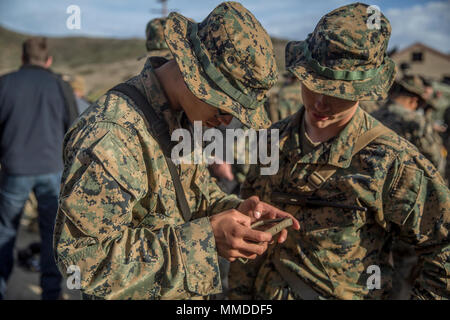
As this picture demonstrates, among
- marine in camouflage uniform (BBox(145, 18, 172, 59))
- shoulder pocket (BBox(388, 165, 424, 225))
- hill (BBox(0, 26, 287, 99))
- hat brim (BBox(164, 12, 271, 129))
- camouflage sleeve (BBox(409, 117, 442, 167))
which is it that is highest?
hat brim (BBox(164, 12, 271, 129))

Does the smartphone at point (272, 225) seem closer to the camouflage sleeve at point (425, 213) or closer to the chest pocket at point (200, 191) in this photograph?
the chest pocket at point (200, 191)

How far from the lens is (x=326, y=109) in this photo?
2.33 metres

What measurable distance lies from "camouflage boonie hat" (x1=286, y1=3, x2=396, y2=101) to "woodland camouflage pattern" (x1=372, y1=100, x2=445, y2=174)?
2.94m

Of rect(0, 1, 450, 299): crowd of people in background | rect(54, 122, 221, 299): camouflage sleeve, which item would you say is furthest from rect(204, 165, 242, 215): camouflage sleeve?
rect(0, 1, 450, 299): crowd of people in background

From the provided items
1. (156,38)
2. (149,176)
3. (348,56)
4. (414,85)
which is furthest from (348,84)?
(414,85)

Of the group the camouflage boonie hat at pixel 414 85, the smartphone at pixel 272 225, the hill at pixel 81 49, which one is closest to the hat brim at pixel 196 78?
the smartphone at pixel 272 225

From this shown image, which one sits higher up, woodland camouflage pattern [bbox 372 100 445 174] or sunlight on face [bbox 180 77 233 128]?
sunlight on face [bbox 180 77 233 128]

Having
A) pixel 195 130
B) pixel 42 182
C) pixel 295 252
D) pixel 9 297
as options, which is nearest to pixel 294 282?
pixel 295 252

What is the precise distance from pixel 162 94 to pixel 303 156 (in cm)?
106

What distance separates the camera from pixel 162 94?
73.4 inches

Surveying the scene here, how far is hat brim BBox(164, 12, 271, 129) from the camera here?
1.66m

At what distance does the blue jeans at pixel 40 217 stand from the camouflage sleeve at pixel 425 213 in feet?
11.2

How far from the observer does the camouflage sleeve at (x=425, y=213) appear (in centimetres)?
206

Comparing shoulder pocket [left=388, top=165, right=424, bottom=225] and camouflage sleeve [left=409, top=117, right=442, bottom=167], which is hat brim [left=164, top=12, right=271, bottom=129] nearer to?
shoulder pocket [left=388, top=165, right=424, bottom=225]
